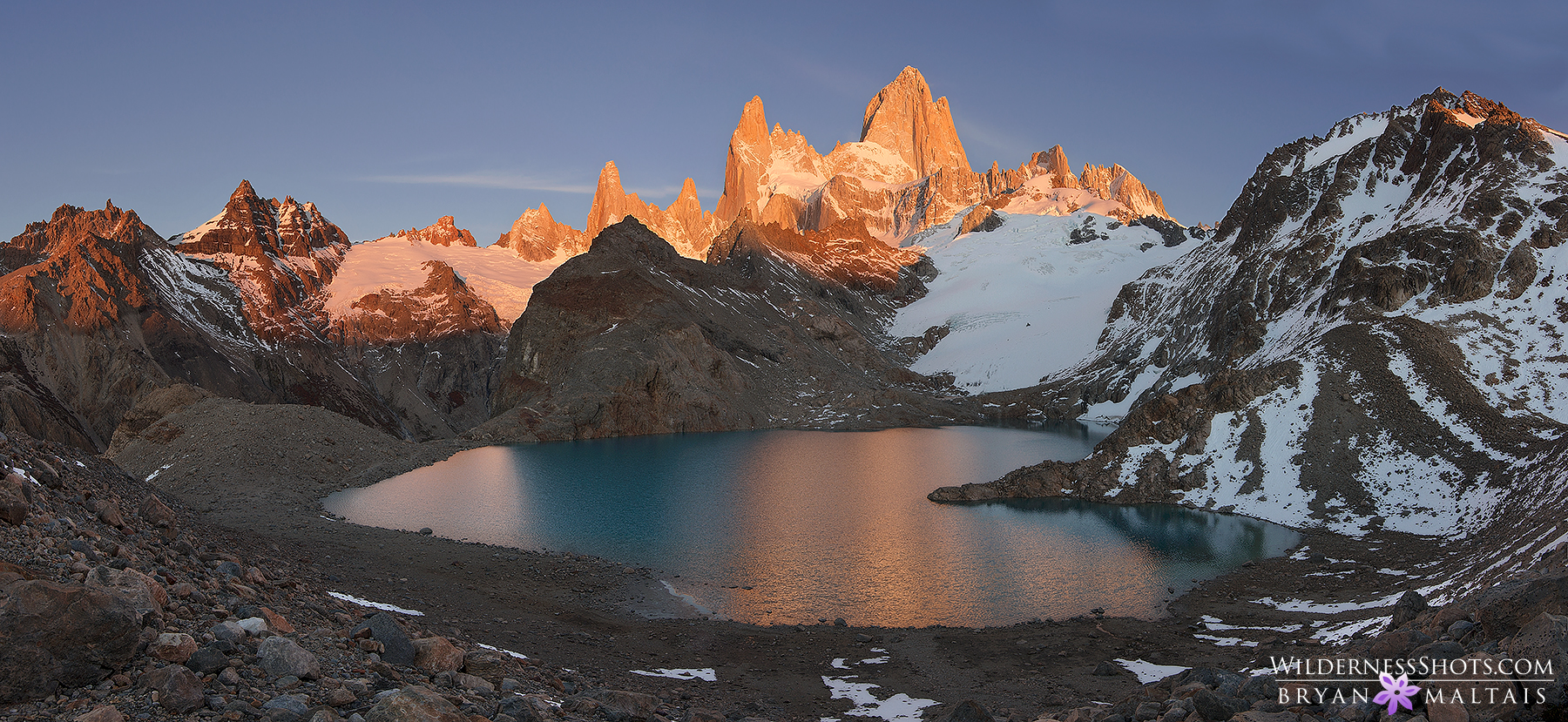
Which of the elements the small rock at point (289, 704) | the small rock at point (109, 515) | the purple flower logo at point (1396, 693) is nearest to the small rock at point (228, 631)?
the small rock at point (289, 704)

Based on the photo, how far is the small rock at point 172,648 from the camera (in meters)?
10.2

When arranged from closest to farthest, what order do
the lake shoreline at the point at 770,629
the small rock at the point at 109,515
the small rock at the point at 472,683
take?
1. the small rock at the point at 472,683
2. the small rock at the point at 109,515
3. the lake shoreline at the point at 770,629

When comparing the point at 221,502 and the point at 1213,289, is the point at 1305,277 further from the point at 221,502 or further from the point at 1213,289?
the point at 221,502

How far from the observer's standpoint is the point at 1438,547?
41.6 metres

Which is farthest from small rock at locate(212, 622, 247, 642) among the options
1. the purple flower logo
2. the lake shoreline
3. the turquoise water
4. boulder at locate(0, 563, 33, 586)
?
the turquoise water

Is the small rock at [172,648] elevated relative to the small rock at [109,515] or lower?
lower

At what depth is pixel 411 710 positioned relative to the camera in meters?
10.4

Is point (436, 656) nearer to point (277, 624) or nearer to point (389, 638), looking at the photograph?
point (389, 638)

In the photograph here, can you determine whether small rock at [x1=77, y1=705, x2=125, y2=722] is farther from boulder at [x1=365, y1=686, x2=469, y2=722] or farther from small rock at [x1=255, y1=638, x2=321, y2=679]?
boulder at [x1=365, y1=686, x2=469, y2=722]

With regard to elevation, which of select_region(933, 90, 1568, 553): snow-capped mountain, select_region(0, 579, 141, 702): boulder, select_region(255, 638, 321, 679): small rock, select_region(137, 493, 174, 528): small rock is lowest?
select_region(255, 638, 321, 679): small rock

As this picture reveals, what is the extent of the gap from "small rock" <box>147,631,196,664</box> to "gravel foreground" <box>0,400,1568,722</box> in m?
0.03

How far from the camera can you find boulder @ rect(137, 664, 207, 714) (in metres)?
9.24

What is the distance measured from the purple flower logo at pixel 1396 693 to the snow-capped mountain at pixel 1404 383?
23.4 meters

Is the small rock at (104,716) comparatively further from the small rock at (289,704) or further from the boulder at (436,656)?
the boulder at (436,656)
